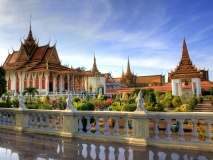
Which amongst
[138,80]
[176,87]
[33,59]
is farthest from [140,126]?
[138,80]

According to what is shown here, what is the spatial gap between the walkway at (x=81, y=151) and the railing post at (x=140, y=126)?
37cm

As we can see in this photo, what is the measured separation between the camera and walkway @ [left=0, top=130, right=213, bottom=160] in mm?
Result: 5055

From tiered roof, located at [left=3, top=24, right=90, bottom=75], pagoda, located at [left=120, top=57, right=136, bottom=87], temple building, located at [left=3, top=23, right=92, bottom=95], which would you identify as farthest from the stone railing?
pagoda, located at [left=120, top=57, right=136, bottom=87]

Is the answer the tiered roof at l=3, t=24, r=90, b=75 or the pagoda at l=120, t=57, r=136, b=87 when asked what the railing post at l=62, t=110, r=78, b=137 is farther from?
the pagoda at l=120, t=57, r=136, b=87

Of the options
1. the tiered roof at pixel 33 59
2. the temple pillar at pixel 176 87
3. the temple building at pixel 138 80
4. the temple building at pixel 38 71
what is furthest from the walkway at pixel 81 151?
the temple building at pixel 138 80

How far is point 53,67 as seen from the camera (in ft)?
128

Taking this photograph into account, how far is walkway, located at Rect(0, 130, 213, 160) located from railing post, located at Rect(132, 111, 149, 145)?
1.21 ft

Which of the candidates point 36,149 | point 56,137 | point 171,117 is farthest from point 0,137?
point 171,117

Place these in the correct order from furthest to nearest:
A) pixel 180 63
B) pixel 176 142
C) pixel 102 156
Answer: pixel 180 63
pixel 176 142
pixel 102 156

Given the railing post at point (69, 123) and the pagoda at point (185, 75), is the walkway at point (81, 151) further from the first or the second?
the pagoda at point (185, 75)

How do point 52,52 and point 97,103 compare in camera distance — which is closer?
point 97,103

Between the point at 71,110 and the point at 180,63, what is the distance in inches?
1283

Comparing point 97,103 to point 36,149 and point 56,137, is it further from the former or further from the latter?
point 36,149

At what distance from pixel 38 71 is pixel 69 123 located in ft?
105
